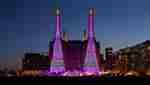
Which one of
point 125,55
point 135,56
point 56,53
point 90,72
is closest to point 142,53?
point 135,56

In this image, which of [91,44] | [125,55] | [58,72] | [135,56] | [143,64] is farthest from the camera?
[125,55]

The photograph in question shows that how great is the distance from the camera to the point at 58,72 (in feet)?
510

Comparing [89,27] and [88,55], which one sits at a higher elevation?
[89,27]

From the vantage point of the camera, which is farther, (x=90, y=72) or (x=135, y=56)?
(x=135, y=56)

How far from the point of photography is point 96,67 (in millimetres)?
143500

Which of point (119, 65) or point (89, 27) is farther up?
point (89, 27)

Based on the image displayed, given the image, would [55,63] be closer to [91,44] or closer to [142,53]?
[91,44]

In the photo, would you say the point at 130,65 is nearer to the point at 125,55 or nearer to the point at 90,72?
the point at 125,55

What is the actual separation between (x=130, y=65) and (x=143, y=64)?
49.9 ft

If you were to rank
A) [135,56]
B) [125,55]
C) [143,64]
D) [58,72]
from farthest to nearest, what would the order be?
[125,55]
[135,56]
[143,64]
[58,72]

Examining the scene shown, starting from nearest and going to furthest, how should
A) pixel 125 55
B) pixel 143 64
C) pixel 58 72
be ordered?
pixel 58 72, pixel 143 64, pixel 125 55

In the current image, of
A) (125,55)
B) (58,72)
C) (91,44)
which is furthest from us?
(125,55)

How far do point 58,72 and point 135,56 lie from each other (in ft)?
142

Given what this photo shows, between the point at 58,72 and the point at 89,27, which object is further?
the point at 58,72
